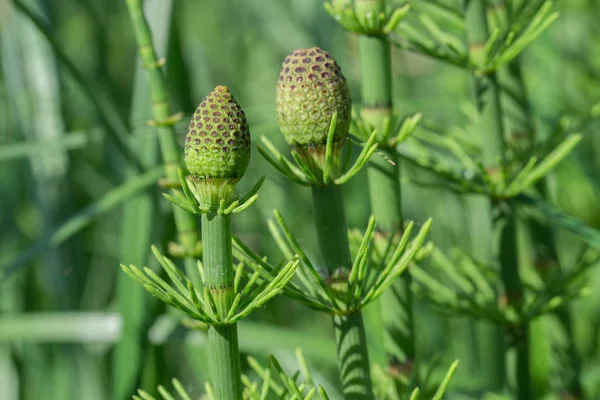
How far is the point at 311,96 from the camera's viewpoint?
2.02ft

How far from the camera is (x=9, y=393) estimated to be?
170 cm

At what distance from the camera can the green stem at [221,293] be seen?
0.59 meters

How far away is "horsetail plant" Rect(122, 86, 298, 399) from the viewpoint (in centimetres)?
55

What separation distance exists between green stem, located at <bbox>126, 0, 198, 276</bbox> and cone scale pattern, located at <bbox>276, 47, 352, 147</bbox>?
0.23m

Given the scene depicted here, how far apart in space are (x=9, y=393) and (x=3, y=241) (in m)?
0.43

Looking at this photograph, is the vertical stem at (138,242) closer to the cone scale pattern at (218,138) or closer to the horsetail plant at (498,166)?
the horsetail plant at (498,166)

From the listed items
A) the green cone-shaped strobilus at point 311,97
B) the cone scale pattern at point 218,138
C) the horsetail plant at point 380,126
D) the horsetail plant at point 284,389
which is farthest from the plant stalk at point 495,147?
the cone scale pattern at point 218,138

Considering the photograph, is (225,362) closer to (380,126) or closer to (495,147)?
(380,126)

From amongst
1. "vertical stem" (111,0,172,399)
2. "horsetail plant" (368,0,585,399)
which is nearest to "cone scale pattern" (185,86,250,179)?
"horsetail plant" (368,0,585,399)

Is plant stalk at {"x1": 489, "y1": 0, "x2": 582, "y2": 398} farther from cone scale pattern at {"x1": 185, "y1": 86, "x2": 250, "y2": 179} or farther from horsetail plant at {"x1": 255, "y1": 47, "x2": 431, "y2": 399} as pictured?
cone scale pattern at {"x1": 185, "y1": 86, "x2": 250, "y2": 179}

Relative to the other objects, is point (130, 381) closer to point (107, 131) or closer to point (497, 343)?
point (107, 131)

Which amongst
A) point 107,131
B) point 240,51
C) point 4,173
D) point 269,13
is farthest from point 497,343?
point 240,51

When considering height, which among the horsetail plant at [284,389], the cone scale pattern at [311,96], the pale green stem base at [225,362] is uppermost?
the cone scale pattern at [311,96]

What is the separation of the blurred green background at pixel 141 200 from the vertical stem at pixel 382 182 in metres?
0.26
